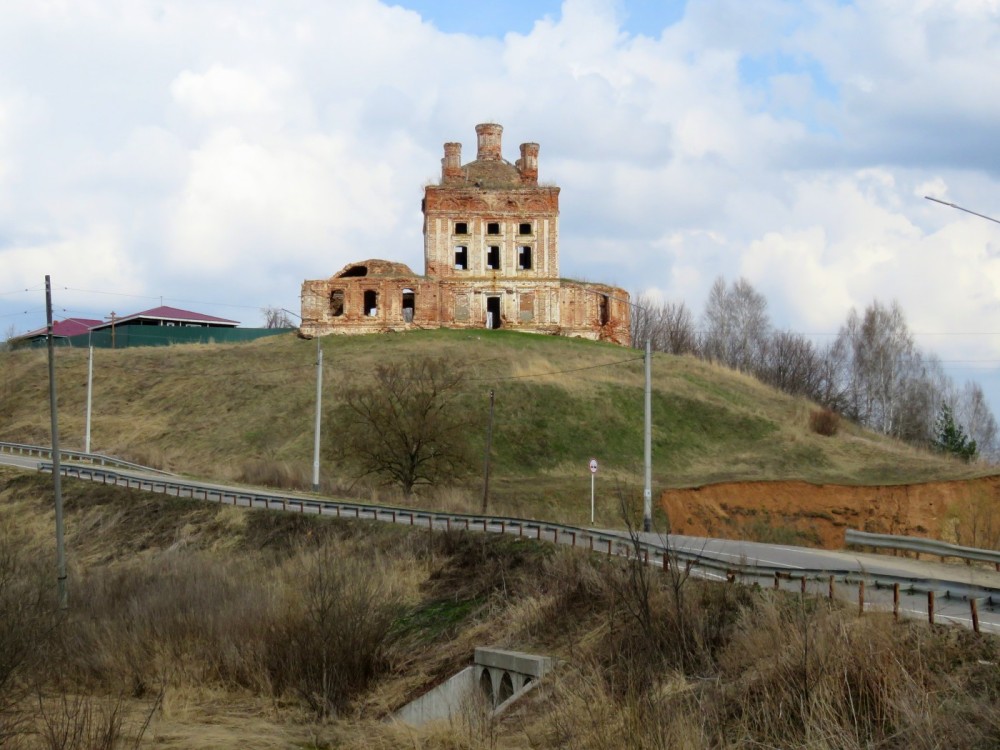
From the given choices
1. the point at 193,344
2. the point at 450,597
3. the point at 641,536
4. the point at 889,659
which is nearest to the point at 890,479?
the point at 641,536

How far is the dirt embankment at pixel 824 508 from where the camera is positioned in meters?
42.4

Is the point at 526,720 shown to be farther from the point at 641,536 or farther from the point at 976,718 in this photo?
the point at 641,536

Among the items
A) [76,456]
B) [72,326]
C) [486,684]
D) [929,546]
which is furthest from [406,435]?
[72,326]

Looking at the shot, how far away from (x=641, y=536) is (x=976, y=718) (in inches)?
674

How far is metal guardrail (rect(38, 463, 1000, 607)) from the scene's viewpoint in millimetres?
16094

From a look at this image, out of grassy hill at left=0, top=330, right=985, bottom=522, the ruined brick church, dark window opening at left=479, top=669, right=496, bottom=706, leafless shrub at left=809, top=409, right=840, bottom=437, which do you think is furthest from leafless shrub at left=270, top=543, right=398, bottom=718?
the ruined brick church

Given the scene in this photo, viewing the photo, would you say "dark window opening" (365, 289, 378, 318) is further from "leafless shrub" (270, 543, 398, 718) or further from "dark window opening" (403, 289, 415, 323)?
"leafless shrub" (270, 543, 398, 718)

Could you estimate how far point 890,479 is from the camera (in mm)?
52219

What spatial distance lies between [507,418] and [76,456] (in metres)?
20.9

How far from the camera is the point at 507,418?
2367 inches

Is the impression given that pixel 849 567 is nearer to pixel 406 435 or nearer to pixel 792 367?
pixel 406 435

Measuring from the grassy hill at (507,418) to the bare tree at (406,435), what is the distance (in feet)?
4.40

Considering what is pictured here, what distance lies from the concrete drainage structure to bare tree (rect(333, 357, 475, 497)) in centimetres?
2927

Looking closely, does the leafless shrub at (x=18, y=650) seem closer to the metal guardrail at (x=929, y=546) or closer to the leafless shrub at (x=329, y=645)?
the leafless shrub at (x=329, y=645)
